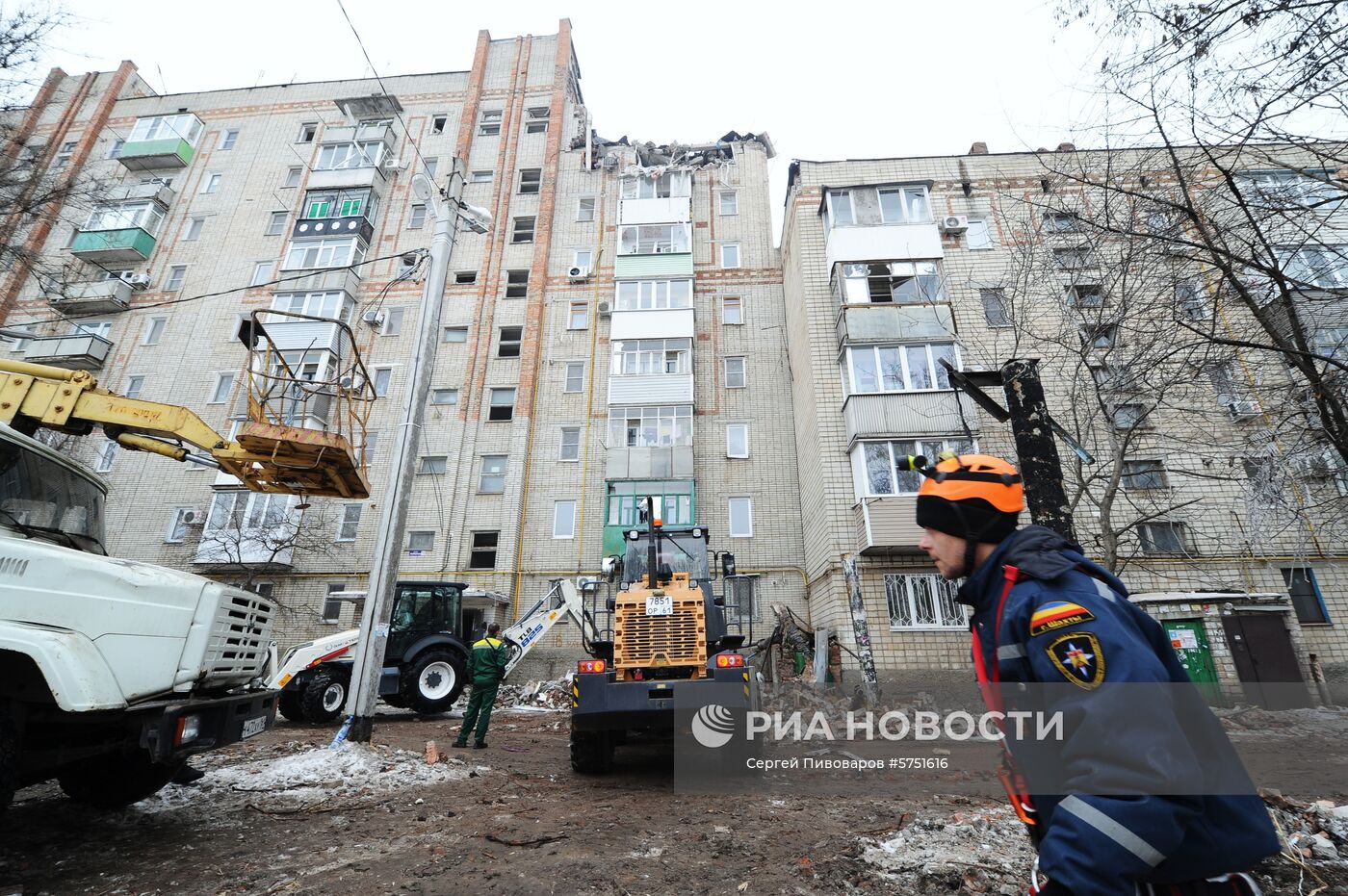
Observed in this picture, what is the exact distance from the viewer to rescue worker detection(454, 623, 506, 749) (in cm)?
927

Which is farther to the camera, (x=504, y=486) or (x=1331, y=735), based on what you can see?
(x=504, y=486)

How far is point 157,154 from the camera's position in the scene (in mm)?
29609

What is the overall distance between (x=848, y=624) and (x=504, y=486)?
1280cm

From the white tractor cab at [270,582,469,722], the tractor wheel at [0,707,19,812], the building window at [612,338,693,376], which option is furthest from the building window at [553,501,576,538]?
the tractor wheel at [0,707,19,812]

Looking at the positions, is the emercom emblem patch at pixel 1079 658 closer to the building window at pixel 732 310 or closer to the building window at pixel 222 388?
the building window at pixel 732 310

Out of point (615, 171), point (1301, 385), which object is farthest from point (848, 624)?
point (615, 171)

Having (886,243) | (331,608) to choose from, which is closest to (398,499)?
(331,608)

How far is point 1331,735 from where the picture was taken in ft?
37.6

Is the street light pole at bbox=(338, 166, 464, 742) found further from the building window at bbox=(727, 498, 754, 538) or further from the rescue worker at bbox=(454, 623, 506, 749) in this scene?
the building window at bbox=(727, 498, 754, 538)

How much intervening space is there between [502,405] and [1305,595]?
25.3 metres

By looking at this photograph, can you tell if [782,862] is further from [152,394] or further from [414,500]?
[152,394]

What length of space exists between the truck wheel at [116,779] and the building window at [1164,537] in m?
20.4

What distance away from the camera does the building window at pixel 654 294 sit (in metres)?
24.6

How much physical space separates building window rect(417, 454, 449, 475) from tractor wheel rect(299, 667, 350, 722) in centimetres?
1110
